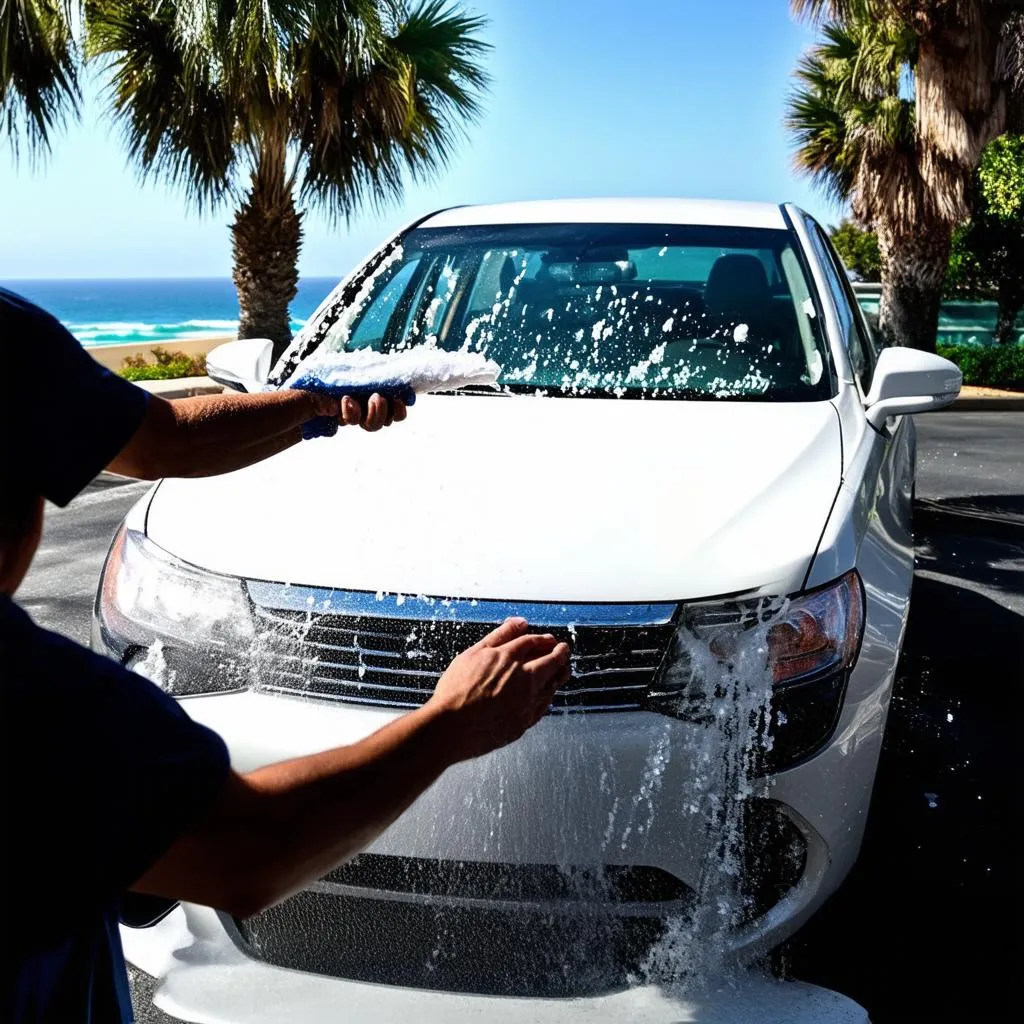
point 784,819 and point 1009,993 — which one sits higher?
point 784,819

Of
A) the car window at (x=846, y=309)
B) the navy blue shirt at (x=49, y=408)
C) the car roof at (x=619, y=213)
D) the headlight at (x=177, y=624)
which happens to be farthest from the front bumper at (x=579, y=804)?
the car roof at (x=619, y=213)

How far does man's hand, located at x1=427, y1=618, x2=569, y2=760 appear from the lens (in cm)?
121

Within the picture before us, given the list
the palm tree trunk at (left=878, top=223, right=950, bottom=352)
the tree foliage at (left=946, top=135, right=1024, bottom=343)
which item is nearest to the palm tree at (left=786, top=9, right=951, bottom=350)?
the palm tree trunk at (left=878, top=223, right=950, bottom=352)

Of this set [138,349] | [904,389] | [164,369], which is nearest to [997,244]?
[164,369]

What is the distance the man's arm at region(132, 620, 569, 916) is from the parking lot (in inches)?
50.6

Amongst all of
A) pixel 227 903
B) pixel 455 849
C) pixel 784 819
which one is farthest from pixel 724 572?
pixel 227 903

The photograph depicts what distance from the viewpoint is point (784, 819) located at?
213cm

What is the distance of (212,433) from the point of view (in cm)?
179

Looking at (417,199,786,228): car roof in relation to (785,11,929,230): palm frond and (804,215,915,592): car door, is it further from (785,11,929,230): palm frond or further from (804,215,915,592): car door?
(785,11,929,230): palm frond

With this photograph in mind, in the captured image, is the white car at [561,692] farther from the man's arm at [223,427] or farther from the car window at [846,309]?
the car window at [846,309]

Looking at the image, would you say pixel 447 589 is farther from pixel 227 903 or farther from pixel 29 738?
pixel 29 738

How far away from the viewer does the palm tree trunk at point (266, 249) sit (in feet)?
43.5

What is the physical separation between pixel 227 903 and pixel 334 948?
4.26 ft

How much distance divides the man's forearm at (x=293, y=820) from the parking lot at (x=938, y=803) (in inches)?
55.7
